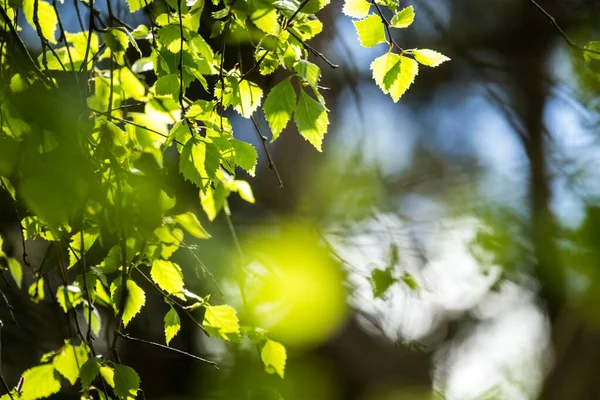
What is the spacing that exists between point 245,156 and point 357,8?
296mm

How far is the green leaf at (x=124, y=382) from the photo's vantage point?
3.05ft

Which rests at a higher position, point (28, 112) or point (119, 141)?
point (28, 112)

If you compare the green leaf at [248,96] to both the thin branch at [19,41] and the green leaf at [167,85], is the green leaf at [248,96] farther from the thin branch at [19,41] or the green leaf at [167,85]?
the thin branch at [19,41]

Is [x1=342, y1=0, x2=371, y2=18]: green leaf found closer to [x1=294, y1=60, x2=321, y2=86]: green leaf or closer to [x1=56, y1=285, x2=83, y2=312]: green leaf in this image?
[x1=294, y1=60, x2=321, y2=86]: green leaf

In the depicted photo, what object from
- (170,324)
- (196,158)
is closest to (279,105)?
(196,158)

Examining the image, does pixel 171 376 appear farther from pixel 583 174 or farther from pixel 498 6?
pixel 498 6

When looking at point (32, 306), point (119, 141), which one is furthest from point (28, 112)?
point (32, 306)

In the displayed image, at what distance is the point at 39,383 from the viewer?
1.16 m

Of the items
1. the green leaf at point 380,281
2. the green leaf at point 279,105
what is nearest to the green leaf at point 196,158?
the green leaf at point 279,105

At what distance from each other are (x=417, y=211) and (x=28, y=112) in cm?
260

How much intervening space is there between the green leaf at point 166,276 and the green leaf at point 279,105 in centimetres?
38

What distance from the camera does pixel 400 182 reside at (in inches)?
136

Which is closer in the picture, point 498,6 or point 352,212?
point 352,212

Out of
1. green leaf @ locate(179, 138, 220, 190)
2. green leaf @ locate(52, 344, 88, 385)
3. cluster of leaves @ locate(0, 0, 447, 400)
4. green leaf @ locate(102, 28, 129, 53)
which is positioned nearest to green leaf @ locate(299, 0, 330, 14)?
cluster of leaves @ locate(0, 0, 447, 400)
